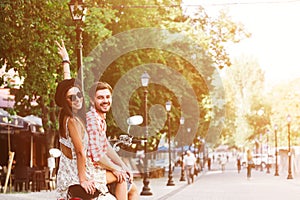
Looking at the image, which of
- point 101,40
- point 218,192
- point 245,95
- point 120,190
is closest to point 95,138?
point 120,190

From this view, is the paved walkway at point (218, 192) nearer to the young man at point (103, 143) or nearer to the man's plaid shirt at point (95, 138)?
the young man at point (103, 143)

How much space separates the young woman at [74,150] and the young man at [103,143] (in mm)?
63

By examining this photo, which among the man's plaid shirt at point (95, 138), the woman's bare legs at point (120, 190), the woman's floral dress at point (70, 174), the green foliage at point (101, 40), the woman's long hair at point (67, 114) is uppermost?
the green foliage at point (101, 40)

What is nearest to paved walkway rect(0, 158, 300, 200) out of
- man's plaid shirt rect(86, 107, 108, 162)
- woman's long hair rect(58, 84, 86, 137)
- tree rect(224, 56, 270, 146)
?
woman's long hair rect(58, 84, 86, 137)

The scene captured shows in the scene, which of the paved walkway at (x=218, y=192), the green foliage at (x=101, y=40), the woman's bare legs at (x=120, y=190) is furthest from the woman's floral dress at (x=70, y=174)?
the paved walkway at (x=218, y=192)

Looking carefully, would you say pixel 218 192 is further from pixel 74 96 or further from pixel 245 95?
pixel 245 95

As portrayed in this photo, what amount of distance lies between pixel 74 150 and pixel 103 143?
0.25 meters

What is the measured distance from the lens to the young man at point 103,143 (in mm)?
5848

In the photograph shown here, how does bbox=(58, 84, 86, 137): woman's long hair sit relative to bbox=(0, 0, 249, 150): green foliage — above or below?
below

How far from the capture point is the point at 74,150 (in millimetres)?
5797

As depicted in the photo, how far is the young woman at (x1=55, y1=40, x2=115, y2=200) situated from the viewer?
18.9 feet

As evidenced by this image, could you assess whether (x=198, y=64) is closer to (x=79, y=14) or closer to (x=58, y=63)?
(x=58, y=63)

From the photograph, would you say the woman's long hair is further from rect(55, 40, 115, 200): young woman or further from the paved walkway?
the paved walkway

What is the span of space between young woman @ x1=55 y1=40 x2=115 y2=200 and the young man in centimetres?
6
